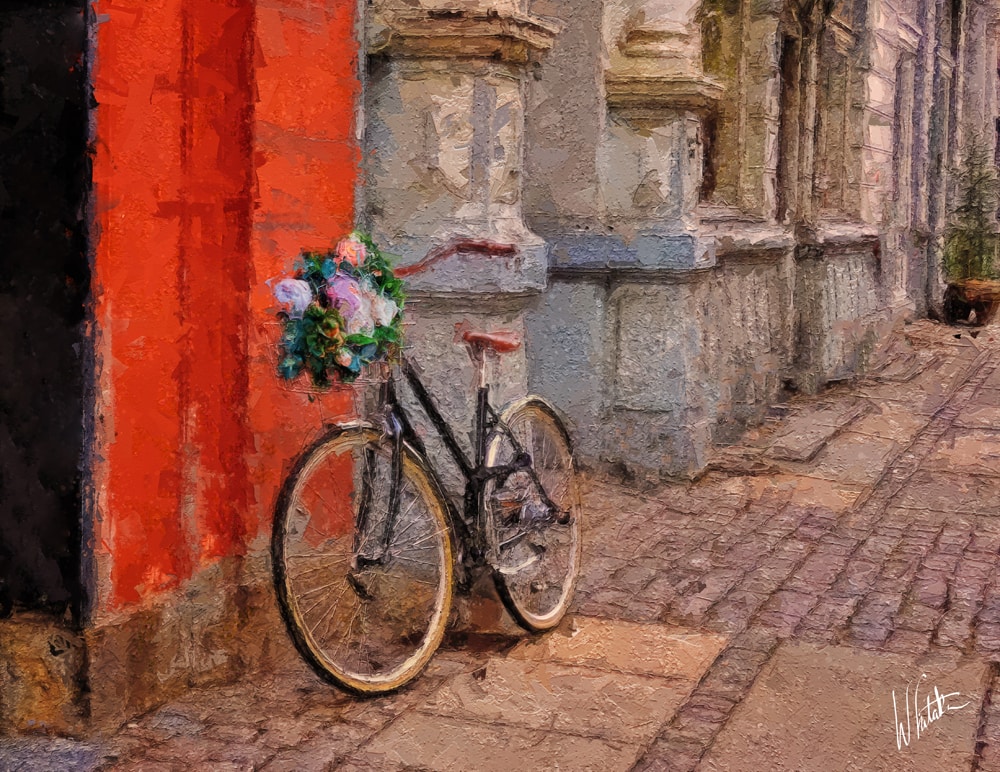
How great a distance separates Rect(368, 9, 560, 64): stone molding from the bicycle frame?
1272 mm

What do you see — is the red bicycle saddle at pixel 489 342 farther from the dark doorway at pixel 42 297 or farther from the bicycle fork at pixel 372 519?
the dark doorway at pixel 42 297

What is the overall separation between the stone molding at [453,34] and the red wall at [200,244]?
0.54 feet

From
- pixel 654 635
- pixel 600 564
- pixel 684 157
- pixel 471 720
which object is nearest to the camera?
pixel 471 720

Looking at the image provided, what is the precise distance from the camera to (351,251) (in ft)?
12.3

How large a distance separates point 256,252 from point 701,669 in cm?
208

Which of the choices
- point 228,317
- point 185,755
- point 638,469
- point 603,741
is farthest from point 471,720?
point 638,469

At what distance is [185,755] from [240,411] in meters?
1.15

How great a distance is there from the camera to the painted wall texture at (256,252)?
353 cm

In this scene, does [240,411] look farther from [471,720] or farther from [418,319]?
[471,720]

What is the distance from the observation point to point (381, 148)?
474 cm

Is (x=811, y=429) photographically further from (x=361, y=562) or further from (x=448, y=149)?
(x=361, y=562)

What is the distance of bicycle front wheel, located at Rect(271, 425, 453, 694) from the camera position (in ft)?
11.8

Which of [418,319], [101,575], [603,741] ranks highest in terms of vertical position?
[418,319]

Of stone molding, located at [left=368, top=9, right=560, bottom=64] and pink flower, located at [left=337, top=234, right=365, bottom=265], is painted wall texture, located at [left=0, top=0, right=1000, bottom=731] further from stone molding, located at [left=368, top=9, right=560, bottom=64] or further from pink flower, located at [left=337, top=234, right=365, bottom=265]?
pink flower, located at [left=337, top=234, right=365, bottom=265]
